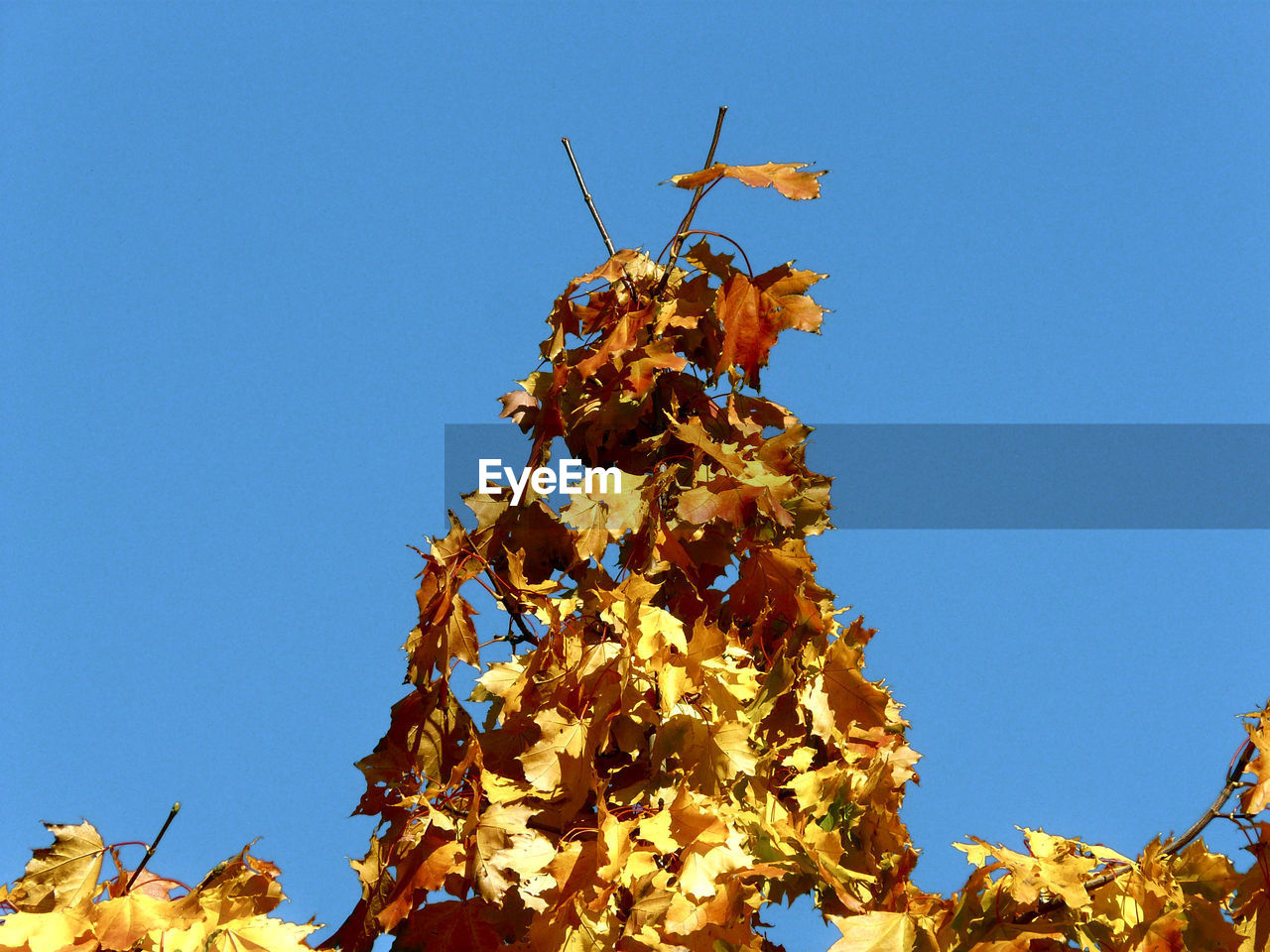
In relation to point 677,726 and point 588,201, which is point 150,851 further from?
point 588,201

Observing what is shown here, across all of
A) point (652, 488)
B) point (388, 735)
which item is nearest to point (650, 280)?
point (652, 488)

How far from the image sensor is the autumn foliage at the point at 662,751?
2061 millimetres

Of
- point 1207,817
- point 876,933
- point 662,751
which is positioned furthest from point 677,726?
point 1207,817

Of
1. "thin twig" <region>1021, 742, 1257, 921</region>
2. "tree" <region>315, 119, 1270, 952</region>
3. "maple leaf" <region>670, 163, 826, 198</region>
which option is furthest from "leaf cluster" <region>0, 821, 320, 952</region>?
"maple leaf" <region>670, 163, 826, 198</region>

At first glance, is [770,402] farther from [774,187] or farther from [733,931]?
[733,931]

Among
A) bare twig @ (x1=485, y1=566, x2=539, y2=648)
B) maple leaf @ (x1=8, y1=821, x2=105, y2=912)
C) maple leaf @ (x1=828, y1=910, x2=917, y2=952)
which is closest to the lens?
maple leaf @ (x1=828, y1=910, x2=917, y2=952)

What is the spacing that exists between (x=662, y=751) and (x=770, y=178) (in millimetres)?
1406

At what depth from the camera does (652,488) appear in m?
2.61

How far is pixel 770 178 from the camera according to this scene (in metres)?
2.77

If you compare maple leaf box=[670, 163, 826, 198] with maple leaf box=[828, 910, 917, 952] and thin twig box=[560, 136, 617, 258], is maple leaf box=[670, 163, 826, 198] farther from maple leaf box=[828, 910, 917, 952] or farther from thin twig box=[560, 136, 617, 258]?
maple leaf box=[828, 910, 917, 952]

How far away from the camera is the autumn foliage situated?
2.06 metres

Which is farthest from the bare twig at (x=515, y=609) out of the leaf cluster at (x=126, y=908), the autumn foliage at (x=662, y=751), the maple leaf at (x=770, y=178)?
the maple leaf at (x=770, y=178)

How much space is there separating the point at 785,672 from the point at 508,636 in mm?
684

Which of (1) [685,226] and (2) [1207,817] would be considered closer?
(2) [1207,817]
